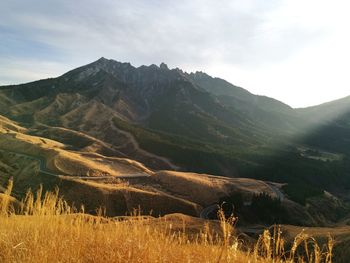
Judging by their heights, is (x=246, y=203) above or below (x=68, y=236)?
below

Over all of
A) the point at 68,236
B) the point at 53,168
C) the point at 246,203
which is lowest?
the point at 246,203

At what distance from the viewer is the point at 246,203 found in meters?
129

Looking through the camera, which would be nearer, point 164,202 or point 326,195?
point 164,202

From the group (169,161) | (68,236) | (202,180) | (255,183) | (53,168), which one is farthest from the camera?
(169,161)

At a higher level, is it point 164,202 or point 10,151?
point 10,151

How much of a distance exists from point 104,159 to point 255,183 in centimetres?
6326

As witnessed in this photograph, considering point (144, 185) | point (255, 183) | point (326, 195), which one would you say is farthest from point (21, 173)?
point (326, 195)

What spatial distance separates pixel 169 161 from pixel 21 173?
97.4m

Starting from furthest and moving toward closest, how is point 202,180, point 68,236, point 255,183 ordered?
point 255,183 < point 202,180 < point 68,236

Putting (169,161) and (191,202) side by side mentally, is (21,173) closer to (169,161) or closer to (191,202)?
(191,202)

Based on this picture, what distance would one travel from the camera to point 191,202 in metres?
116

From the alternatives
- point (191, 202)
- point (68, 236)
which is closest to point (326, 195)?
point (191, 202)

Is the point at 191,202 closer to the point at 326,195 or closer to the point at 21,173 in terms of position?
the point at 21,173

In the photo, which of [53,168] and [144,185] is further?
[144,185]
